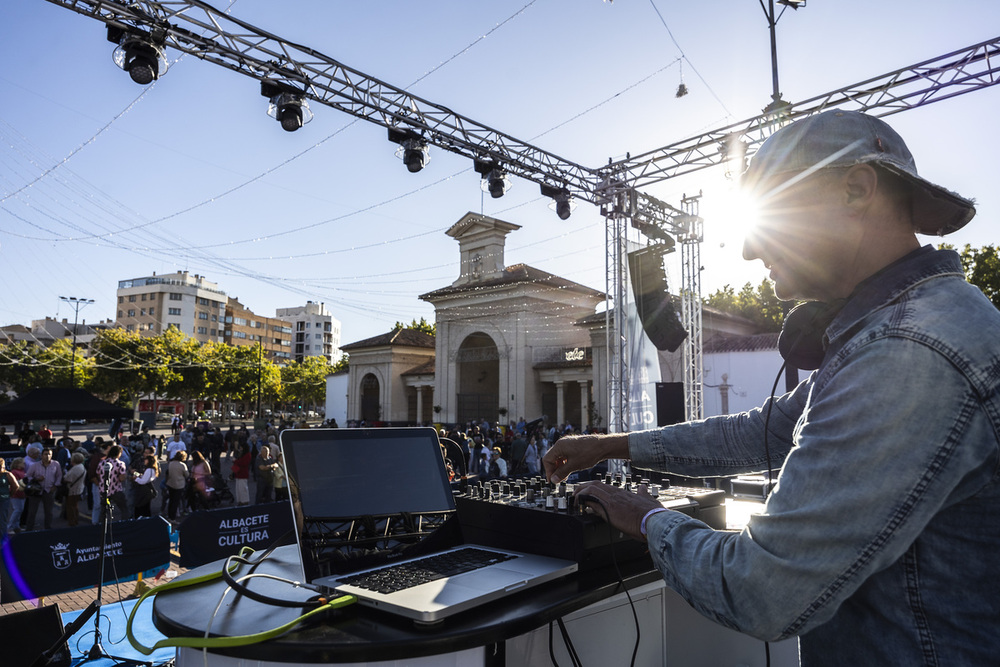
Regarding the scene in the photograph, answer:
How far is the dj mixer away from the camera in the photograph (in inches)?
67.1

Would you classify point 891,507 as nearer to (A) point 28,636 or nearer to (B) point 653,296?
(A) point 28,636

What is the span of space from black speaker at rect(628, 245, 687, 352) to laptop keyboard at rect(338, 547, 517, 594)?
14.4 metres

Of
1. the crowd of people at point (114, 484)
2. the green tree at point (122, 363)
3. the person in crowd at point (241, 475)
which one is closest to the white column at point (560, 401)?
the crowd of people at point (114, 484)

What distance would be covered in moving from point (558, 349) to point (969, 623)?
34.6 metres

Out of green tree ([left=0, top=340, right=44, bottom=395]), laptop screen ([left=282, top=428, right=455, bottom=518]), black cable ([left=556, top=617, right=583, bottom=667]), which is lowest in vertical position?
black cable ([left=556, top=617, right=583, bottom=667])

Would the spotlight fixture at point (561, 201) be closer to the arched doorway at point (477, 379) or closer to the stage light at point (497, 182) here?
the stage light at point (497, 182)

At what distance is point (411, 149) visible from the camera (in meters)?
11.3

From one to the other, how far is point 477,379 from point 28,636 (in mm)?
36333

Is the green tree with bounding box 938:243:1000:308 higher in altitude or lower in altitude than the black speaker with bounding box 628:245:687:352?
higher

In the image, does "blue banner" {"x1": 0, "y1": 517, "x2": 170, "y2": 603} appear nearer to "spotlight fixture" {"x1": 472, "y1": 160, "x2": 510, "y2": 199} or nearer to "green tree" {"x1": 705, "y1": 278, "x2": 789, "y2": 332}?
"spotlight fixture" {"x1": 472, "y1": 160, "x2": 510, "y2": 199}

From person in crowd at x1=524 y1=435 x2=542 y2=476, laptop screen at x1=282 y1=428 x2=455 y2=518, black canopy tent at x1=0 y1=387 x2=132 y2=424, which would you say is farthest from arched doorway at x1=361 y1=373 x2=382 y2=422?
Result: laptop screen at x1=282 y1=428 x2=455 y2=518

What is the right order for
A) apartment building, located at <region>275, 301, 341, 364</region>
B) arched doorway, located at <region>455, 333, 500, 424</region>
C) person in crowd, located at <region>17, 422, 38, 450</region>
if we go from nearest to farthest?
person in crowd, located at <region>17, 422, 38, 450</region>, arched doorway, located at <region>455, 333, 500, 424</region>, apartment building, located at <region>275, 301, 341, 364</region>

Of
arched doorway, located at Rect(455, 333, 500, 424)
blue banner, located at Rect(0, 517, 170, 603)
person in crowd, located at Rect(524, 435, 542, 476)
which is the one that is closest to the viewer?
blue banner, located at Rect(0, 517, 170, 603)

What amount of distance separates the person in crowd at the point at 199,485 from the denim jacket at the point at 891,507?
A: 14745 mm
